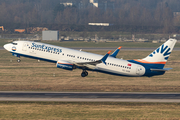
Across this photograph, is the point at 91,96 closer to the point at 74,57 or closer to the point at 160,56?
the point at 74,57

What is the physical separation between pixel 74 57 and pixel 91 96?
44.4 feet

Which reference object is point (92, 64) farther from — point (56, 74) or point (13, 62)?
point (13, 62)

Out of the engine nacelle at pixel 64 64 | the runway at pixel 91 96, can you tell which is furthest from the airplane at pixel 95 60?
the runway at pixel 91 96

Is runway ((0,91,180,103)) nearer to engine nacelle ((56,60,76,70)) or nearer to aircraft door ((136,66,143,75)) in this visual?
engine nacelle ((56,60,76,70))

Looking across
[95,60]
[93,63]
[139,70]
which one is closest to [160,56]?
[139,70]

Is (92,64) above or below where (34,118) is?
above

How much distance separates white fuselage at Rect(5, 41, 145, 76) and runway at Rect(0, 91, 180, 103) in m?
8.78

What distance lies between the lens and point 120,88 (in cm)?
6894

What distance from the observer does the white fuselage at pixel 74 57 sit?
Answer: 70062mm

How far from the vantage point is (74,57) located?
230 feet

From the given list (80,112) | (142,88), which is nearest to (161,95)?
(142,88)

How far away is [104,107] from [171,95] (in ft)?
57.1

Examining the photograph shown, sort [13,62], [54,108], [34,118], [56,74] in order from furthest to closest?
[13,62] < [56,74] < [54,108] < [34,118]

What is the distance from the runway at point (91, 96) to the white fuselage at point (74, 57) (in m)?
8.78
